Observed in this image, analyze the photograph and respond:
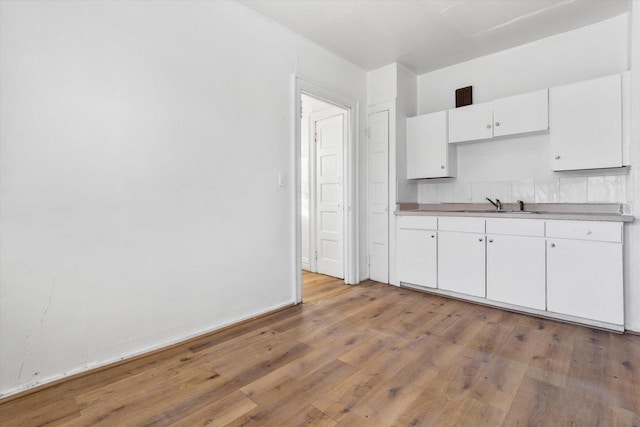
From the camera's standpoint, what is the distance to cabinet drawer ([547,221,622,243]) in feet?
7.68

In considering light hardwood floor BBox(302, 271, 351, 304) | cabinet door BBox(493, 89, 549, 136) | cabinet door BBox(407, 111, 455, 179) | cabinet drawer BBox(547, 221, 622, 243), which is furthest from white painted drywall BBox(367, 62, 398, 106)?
light hardwood floor BBox(302, 271, 351, 304)

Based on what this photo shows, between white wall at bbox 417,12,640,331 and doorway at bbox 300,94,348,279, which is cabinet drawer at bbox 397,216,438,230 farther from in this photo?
doorway at bbox 300,94,348,279

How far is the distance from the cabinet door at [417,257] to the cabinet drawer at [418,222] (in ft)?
0.14

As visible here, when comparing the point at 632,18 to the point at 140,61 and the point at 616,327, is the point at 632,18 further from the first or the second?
the point at 140,61

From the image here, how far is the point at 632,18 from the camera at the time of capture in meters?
2.42

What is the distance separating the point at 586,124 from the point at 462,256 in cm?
150

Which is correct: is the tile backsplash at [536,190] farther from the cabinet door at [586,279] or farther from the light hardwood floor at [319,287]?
the light hardwood floor at [319,287]

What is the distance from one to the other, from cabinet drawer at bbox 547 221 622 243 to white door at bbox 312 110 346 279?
6.89ft

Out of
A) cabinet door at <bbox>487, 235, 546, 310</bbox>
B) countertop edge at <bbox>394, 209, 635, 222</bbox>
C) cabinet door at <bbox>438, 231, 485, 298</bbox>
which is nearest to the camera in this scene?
countertop edge at <bbox>394, 209, 635, 222</bbox>

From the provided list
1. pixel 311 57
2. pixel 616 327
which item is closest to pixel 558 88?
pixel 616 327

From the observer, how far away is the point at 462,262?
308cm

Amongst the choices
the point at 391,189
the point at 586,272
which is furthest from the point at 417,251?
the point at 586,272

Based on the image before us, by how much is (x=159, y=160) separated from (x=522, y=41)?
11.7 ft

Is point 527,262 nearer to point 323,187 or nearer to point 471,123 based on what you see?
point 471,123
